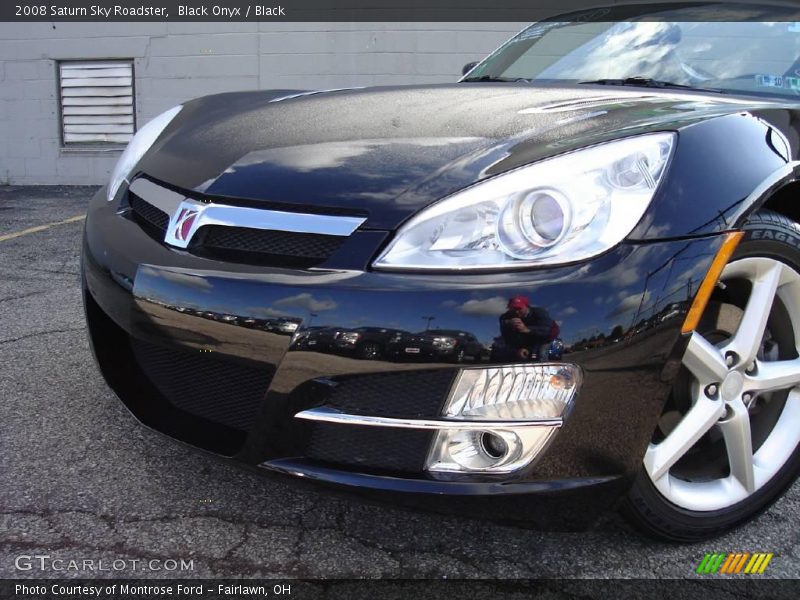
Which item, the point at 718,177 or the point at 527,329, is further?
the point at 718,177

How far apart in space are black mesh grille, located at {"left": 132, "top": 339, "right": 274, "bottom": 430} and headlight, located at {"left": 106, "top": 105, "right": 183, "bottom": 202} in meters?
0.59

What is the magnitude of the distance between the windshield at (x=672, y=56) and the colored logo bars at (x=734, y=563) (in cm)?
132

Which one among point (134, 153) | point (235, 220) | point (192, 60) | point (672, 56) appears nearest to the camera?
point (235, 220)

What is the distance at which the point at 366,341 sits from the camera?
1.38m

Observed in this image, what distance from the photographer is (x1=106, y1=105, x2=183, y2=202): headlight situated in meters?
2.15

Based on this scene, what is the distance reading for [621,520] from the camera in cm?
167

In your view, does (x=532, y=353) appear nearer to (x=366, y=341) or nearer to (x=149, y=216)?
(x=366, y=341)

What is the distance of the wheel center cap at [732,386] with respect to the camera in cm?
165

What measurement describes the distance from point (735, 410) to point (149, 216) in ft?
4.81

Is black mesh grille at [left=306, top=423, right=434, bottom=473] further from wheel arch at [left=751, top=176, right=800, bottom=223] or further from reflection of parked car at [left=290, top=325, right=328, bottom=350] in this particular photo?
wheel arch at [left=751, top=176, right=800, bottom=223]

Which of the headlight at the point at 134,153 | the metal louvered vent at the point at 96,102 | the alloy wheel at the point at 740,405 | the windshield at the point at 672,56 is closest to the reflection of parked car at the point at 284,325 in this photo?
the alloy wheel at the point at 740,405

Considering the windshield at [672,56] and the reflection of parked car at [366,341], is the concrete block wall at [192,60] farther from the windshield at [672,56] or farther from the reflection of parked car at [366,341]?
the reflection of parked car at [366,341]

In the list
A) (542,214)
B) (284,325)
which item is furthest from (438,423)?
(542,214)

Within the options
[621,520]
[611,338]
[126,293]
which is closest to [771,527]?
[621,520]
